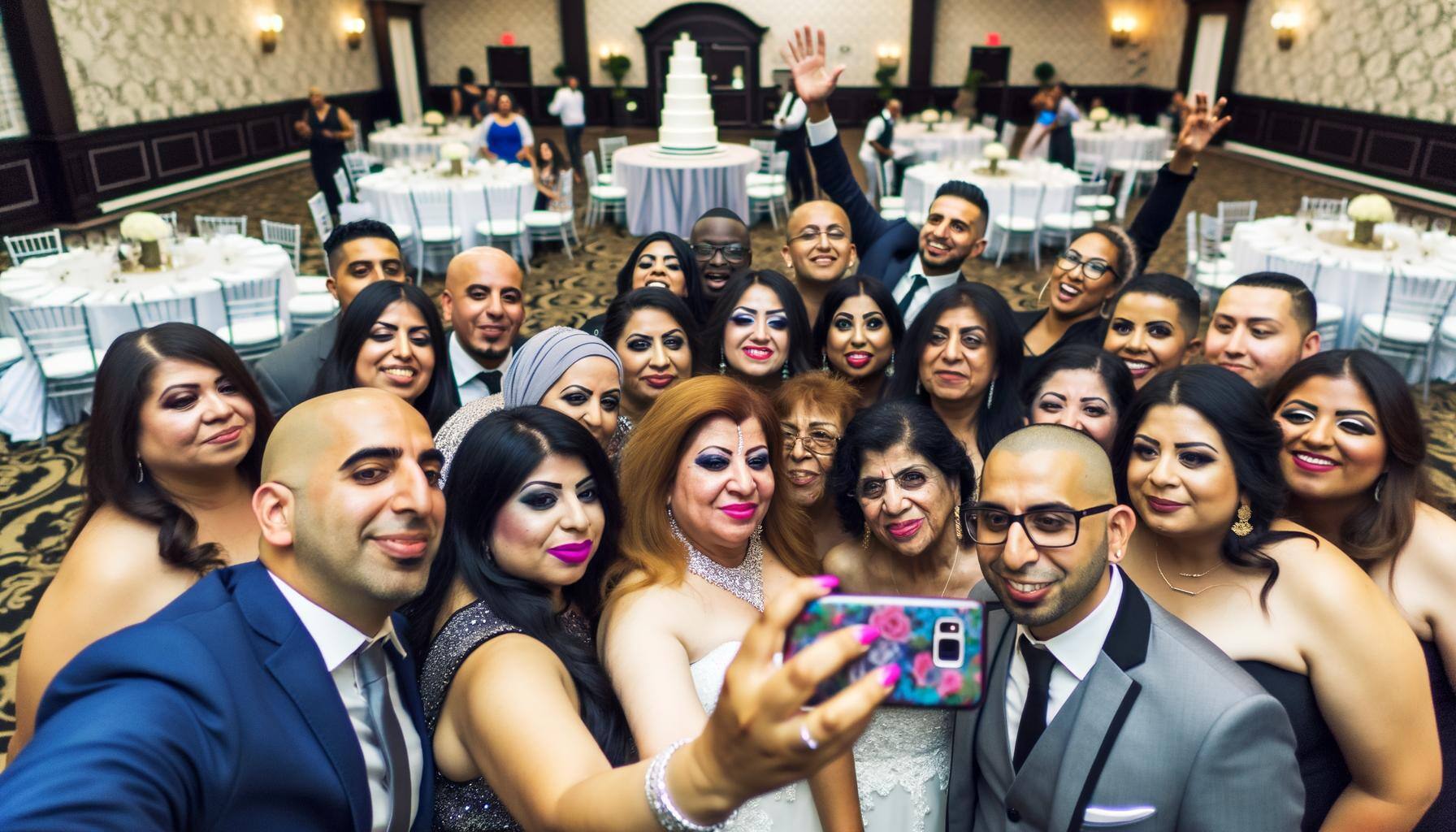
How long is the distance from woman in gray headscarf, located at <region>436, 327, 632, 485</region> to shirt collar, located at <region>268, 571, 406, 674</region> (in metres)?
1.14

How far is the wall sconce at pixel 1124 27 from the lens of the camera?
62.1 feet

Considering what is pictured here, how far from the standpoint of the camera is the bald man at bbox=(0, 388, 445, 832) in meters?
1.03

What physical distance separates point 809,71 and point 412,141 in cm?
1009

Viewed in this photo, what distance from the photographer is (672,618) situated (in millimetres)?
1802

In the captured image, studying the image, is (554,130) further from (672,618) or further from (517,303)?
(672,618)

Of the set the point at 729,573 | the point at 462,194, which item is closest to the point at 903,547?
the point at 729,573

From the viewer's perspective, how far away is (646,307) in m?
3.11

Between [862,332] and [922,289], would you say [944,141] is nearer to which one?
[922,289]

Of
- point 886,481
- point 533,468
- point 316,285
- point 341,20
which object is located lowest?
point 316,285

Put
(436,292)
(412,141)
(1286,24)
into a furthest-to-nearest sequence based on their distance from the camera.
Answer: (1286,24) < (412,141) < (436,292)

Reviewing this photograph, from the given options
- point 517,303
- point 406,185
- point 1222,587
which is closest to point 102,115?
point 406,185

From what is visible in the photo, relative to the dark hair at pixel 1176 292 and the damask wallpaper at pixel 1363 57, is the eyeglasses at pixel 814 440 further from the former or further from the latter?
the damask wallpaper at pixel 1363 57

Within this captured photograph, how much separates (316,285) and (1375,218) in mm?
8425

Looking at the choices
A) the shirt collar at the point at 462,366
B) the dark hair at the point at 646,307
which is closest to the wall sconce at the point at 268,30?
the shirt collar at the point at 462,366
